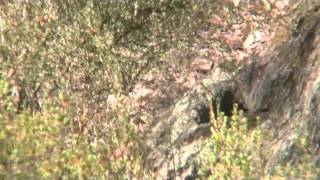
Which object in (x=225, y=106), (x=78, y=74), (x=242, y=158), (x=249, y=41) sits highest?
(x=249, y=41)

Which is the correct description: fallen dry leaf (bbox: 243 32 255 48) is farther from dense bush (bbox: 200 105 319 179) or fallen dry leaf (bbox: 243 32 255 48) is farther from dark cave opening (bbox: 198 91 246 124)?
dense bush (bbox: 200 105 319 179)

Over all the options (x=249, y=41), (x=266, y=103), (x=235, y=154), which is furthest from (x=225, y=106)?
(x=235, y=154)

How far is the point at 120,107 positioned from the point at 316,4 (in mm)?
10693

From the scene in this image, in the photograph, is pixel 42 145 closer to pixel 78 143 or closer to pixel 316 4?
pixel 78 143

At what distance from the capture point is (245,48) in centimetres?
2802

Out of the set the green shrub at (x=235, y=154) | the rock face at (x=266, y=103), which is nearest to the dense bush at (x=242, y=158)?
the green shrub at (x=235, y=154)

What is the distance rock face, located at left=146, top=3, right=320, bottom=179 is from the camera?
51.6ft

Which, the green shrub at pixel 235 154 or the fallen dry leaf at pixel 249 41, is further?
the fallen dry leaf at pixel 249 41

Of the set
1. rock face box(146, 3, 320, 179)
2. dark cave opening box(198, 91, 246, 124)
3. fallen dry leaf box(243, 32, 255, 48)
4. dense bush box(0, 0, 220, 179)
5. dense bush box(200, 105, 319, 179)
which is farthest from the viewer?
fallen dry leaf box(243, 32, 255, 48)

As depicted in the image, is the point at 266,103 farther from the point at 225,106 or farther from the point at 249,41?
the point at 249,41

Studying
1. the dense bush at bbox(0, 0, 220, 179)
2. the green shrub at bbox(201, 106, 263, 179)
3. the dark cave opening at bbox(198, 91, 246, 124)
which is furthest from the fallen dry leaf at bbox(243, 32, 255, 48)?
the green shrub at bbox(201, 106, 263, 179)

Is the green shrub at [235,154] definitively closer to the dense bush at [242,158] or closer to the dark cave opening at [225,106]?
the dense bush at [242,158]

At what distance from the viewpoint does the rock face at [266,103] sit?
1572 cm

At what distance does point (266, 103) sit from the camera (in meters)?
20.7
